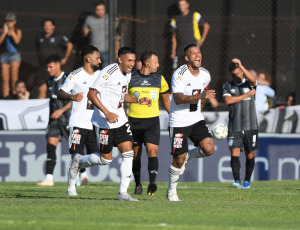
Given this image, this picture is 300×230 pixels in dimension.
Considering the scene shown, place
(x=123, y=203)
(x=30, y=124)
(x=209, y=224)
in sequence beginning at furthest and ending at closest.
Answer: (x=30, y=124) → (x=123, y=203) → (x=209, y=224)

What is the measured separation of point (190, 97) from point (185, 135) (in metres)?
0.64

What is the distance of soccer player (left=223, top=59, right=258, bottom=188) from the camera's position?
14656 mm

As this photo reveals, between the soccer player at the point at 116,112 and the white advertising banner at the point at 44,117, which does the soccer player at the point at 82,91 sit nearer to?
the soccer player at the point at 116,112

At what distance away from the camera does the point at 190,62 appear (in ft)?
36.3

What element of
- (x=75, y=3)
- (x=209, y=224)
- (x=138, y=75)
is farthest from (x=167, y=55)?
(x=209, y=224)

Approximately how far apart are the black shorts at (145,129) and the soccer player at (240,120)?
224 cm

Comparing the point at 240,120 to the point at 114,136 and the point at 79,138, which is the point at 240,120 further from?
the point at 114,136

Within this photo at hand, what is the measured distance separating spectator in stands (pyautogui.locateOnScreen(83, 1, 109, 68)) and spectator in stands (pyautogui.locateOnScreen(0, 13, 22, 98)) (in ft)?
4.74

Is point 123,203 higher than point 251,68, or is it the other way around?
point 251,68

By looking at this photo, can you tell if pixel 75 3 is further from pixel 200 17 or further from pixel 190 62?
pixel 190 62

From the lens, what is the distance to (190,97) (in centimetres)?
1061

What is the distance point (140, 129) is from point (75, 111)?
1069mm

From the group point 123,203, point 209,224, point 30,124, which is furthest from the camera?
point 30,124

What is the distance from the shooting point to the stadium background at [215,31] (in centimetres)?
1703
